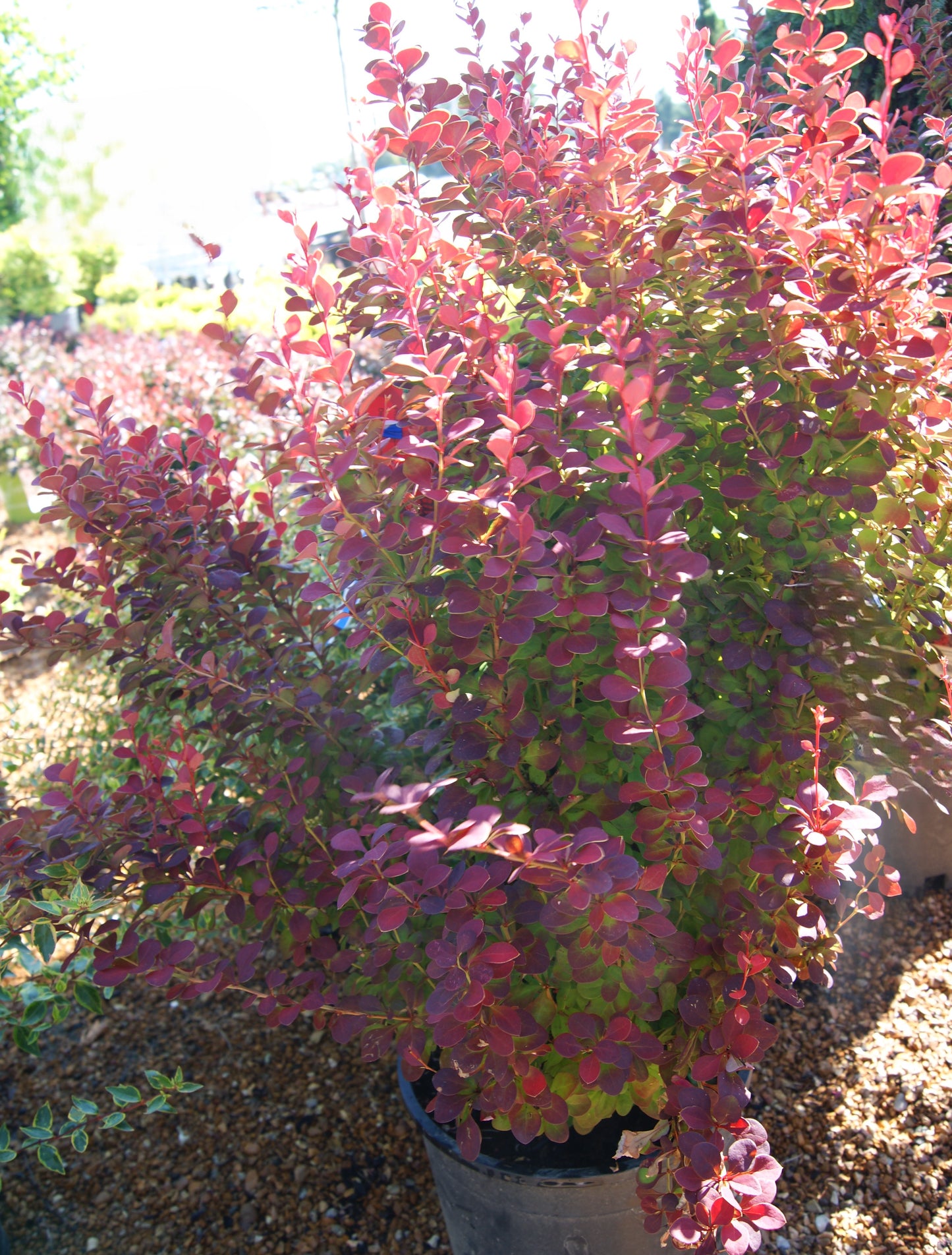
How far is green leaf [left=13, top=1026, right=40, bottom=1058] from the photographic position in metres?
1.50

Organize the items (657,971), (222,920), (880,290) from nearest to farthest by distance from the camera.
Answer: (880,290) → (657,971) → (222,920)

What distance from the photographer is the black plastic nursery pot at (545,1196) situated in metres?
1.31

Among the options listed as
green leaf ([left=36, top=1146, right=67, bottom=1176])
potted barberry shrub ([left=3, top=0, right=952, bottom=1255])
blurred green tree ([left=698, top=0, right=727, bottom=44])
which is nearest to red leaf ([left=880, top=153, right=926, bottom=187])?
potted barberry shrub ([left=3, top=0, right=952, bottom=1255])

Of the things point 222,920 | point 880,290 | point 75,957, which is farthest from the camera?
point 222,920

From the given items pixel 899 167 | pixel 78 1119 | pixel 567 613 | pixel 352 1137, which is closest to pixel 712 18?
pixel 899 167

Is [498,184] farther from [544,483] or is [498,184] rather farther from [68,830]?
[68,830]

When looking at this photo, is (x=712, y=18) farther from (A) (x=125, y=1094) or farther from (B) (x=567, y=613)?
(A) (x=125, y=1094)

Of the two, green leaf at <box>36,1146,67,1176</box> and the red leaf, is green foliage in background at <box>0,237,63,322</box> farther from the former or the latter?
the red leaf

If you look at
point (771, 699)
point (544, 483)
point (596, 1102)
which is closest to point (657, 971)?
point (596, 1102)

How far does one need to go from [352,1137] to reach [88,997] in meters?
0.75

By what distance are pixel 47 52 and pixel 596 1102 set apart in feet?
79.3

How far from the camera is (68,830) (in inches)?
52.0

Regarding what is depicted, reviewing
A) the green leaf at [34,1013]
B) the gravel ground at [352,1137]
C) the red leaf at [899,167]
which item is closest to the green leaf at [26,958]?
the green leaf at [34,1013]

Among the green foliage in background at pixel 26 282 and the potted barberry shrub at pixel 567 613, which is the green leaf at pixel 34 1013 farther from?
the green foliage in background at pixel 26 282
